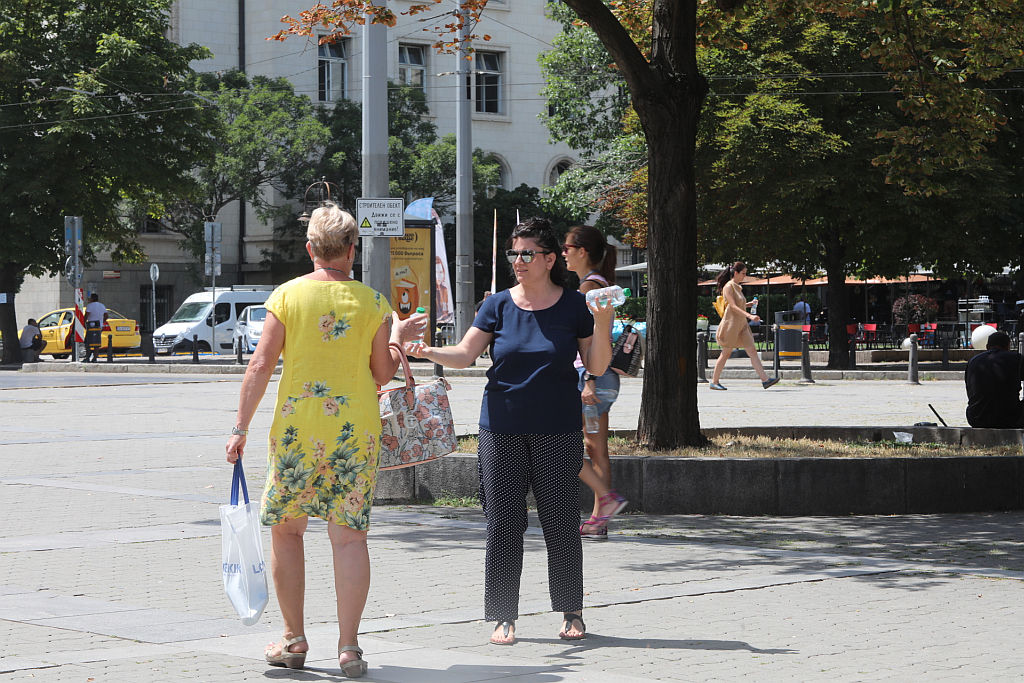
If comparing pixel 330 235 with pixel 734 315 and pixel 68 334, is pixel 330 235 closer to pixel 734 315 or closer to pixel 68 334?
pixel 734 315

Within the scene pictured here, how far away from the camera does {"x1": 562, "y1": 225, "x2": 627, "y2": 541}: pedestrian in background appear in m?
8.48

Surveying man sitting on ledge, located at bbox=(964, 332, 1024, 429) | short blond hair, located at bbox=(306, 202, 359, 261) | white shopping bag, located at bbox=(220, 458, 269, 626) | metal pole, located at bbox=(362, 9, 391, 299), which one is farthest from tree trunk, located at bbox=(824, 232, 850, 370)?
white shopping bag, located at bbox=(220, 458, 269, 626)

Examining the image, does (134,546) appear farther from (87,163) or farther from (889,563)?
(87,163)

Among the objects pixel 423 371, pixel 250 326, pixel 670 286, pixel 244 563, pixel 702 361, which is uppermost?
pixel 670 286


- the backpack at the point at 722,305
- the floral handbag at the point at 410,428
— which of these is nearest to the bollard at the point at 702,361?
the backpack at the point at 722,305

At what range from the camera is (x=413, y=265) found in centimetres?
3045

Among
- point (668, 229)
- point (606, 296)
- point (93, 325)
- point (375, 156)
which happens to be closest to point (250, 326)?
point (93, 325)

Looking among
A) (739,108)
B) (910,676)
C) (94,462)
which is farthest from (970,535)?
(739,108)

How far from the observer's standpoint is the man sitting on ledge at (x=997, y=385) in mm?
11883

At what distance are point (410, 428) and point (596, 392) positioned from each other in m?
3.02

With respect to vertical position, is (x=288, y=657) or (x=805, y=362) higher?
(x=805, y=362)

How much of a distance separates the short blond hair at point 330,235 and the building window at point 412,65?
5639 centimetres

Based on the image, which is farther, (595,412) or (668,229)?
(668,229)

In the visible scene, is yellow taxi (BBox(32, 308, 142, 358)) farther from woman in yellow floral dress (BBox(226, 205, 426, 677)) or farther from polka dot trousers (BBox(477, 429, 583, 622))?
woman in yellow floral dress (BBox(226, 205, 426, 677))
